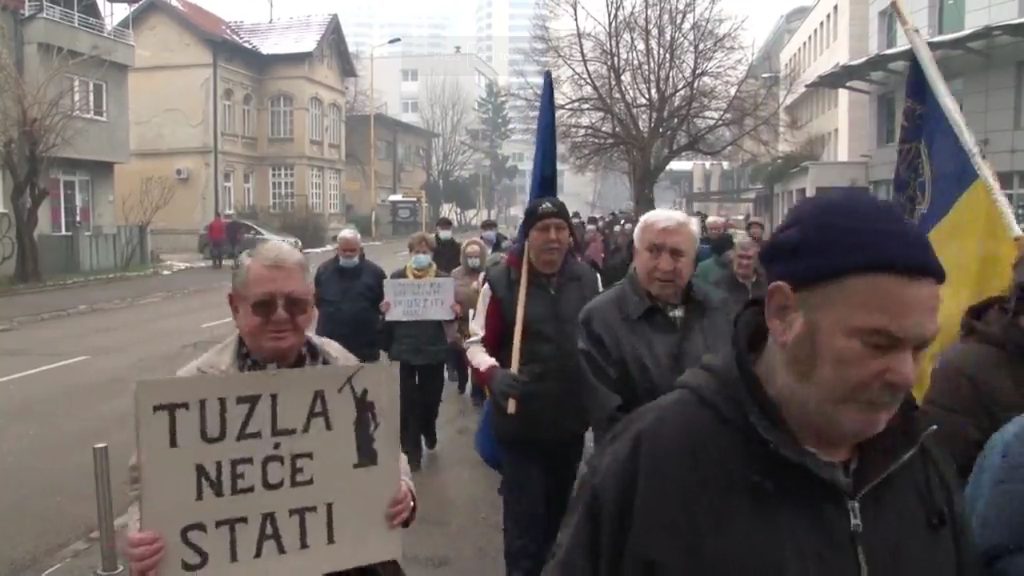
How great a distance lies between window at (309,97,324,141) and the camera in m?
58.1

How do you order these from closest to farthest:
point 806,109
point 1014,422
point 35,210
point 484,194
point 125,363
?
point 1014,422 < point 125,363 < point 35,210 < point 806,109 < point 484,194

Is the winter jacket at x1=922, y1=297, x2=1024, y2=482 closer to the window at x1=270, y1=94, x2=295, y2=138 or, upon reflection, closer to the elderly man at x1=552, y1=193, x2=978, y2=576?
the elderly man at x1=552, y1=193, x2=978, y2=576

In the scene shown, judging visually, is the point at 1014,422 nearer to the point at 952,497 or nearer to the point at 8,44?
the point at 952,497

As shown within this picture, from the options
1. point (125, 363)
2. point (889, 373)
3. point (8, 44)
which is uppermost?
point (8, 44)

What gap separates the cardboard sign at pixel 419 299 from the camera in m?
8.38

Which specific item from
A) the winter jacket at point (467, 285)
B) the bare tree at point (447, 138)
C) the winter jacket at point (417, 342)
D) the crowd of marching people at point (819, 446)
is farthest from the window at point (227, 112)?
the crowd of marching people at point (819, 446)

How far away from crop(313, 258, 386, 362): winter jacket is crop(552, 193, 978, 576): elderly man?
6.48 meters

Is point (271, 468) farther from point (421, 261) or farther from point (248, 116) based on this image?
point (248, 116)

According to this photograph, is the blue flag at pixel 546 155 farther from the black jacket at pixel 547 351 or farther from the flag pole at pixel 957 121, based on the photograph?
the flag pole at pixel 957 121

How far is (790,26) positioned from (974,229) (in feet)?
259

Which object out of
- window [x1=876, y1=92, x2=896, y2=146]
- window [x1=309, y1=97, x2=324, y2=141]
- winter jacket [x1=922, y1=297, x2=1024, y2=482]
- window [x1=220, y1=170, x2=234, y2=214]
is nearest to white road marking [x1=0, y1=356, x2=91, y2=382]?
winter jacket [x1=922, y1=297, x2=1024, y2=482]

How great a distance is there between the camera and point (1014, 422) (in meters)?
2.10

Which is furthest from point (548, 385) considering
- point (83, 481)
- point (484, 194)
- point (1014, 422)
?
point (484, 194)

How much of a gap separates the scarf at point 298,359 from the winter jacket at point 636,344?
1.16m
